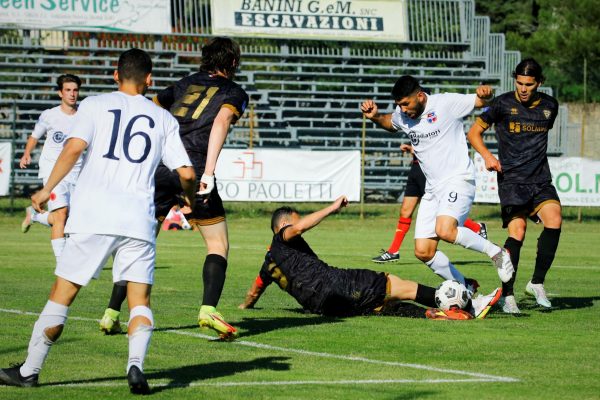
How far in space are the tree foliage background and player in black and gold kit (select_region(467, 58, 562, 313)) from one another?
3728cm

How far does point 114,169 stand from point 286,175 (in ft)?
65.9

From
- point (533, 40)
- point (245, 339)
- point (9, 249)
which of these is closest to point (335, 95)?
point (533, 40)

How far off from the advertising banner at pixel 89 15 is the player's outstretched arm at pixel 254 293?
2438 cm

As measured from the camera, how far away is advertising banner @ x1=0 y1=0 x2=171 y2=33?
3294 centimetres

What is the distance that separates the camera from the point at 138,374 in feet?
19.7

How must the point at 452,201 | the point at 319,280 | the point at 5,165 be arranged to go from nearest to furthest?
1. the point at 319,280
2. the point at 452,201
3. the point at 5,165

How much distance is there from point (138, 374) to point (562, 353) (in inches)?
128

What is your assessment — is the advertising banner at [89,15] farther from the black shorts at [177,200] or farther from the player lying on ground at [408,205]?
the black shorts at [177,200]

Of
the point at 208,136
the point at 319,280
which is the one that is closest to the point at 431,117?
the point at 319,280

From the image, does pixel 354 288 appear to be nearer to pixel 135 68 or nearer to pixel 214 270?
pixel 214 270

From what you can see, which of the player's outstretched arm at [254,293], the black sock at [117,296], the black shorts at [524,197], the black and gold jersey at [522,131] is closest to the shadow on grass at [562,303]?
the black shorts at [524,197]

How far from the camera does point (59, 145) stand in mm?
13672

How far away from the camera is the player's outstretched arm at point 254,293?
994cm

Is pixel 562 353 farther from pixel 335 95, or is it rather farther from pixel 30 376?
pixel 335 95
